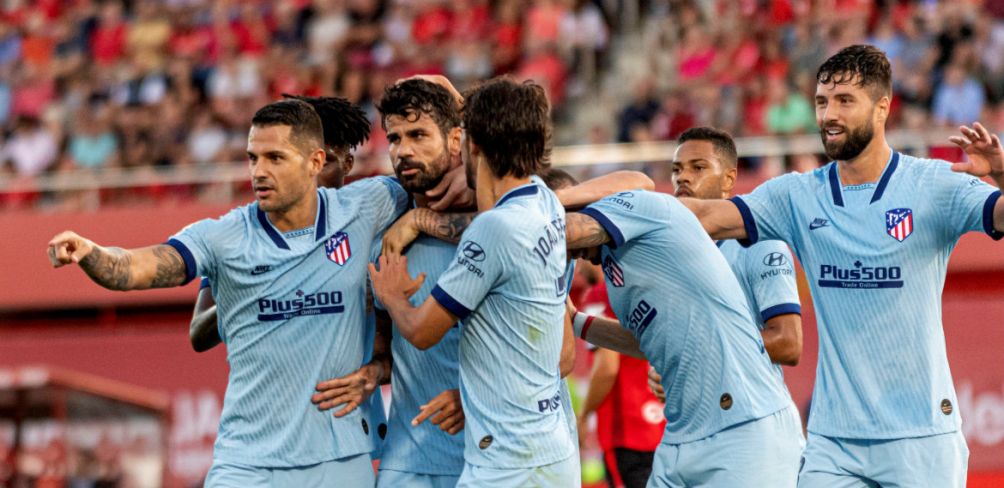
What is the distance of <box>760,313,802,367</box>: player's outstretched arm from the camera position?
6.41 metres

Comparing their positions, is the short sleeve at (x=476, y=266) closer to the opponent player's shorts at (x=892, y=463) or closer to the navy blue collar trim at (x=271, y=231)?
the navy blue collar trim at (x=271, y=231)

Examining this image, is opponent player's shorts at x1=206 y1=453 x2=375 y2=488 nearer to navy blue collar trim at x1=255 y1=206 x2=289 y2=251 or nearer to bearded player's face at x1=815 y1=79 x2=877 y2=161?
navy blue collar trim at x1=255 y1=206 x2=289 y2=251

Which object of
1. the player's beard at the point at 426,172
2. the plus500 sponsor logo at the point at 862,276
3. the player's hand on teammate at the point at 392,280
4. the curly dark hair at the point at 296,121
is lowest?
the plus500 sponsor logo at the point at 862,276

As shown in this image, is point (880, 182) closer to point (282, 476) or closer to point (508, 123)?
point (508, 123)

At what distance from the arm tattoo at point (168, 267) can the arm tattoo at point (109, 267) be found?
136mm

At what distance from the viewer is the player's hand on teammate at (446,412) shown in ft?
18.1

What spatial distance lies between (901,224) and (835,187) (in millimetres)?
343

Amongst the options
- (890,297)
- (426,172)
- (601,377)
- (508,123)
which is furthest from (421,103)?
(601,377)

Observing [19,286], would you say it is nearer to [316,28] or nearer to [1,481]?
[316,28]

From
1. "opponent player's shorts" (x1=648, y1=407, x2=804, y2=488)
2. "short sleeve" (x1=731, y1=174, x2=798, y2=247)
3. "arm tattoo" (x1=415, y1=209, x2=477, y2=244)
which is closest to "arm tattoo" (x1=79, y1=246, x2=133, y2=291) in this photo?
"arm tattoo" (x1=415, y1=209, x2=477, y2=244)

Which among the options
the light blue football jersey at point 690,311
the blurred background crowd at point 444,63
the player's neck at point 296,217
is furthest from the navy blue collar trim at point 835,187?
the blurred background crowd at point 444,63

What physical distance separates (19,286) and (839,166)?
12864mm

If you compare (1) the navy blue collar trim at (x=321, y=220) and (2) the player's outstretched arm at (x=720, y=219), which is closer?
(1) the navy blue collar trim at (x=321, y=220)

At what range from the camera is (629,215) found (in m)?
5.43
